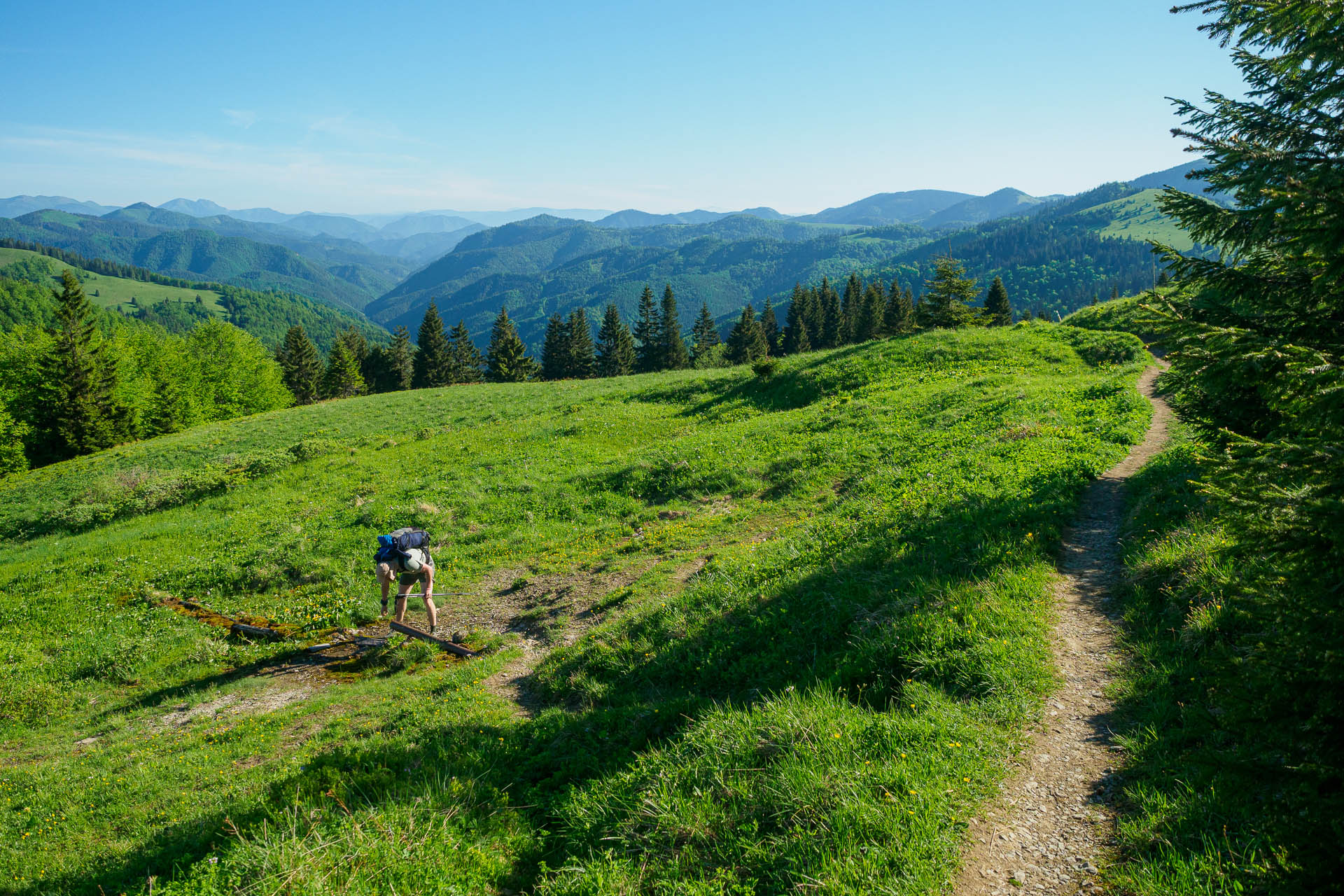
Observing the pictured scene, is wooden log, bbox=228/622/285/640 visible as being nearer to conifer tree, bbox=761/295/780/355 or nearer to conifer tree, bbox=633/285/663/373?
conifer tree, bbox=633/285/663/373

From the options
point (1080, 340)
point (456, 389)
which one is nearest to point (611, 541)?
point (1080, 340)

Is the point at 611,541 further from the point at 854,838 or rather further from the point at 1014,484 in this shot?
the point at 854,838

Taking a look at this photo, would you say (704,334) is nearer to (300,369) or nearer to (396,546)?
(300,369)

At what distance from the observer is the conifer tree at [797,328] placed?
9194 centimetres

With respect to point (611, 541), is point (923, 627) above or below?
above

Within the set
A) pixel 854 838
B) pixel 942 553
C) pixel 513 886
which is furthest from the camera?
pixel 942 553

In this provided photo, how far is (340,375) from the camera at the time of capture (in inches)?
A: 3110

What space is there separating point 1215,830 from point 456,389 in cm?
5311

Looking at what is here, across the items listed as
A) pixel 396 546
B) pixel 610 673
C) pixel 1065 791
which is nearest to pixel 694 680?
pixel 610 673

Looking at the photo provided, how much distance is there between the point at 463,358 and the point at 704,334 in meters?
36.4

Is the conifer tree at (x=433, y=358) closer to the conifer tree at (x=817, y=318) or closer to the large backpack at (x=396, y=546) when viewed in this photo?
the conifer tree at (x=817, y=318)

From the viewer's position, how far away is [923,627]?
318 inches

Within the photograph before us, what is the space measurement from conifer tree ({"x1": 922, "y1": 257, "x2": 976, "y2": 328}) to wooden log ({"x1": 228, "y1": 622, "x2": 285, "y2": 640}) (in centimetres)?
4196

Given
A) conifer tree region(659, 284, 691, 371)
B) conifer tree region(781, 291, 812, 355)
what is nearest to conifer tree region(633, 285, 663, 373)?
conifer tree region(659, 284, 691, 371)
